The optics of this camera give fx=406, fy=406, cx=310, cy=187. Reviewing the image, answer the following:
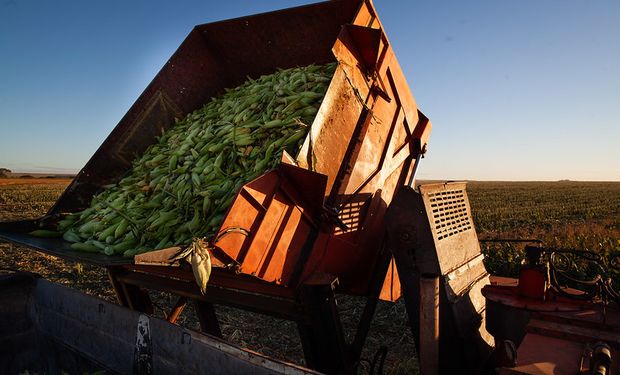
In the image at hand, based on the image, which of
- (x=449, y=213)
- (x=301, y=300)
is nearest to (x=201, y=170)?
(x=301, y=300)

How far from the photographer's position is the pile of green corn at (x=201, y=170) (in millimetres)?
3068

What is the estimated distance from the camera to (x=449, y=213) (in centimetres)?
357

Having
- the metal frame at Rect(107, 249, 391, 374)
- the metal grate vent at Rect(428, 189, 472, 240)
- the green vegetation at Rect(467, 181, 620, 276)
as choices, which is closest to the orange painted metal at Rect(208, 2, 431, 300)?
the metal frame at Rect(107, 249, 391, 374)

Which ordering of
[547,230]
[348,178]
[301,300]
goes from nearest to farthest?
[301,300] < [348,178] < [547,230]

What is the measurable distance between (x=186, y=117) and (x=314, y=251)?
8.76 feet

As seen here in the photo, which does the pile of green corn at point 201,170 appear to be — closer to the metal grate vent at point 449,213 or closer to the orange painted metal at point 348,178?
the orange painted metal at point 348,178

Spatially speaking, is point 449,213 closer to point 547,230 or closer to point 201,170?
point 201,170

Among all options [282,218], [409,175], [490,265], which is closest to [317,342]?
[282,218]

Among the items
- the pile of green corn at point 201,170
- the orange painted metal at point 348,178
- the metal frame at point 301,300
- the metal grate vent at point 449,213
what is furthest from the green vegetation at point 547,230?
the pile of green corn at point 201,170

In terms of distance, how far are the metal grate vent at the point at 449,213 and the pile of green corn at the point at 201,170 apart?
125 cm

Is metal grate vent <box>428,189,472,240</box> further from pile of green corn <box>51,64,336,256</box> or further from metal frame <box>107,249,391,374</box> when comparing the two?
pile of green corn <box>51,64,336,256</box>

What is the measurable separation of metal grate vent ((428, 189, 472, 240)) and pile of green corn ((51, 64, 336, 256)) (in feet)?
4.09

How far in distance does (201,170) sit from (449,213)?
2185 mm

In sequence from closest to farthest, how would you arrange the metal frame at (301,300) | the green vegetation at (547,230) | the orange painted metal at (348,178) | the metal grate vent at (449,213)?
the orange painted metal at (348,178)
the metal frame at (301,300)
the metal grate vent at (449,213)
the green vegetation at (547,230)
